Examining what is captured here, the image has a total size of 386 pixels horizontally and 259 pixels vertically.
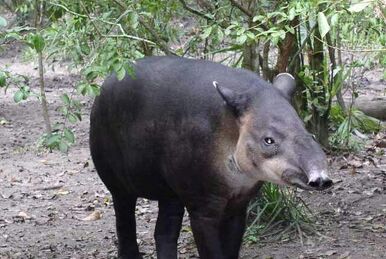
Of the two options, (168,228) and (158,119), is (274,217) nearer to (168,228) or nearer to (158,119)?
(168,228)

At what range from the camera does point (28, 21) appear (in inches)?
645

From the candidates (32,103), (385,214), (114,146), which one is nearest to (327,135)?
(385,214)

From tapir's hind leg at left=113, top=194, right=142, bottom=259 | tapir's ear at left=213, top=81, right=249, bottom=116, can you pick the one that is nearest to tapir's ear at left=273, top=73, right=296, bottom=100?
tapir's ear at left=213, top=81, right=249, bottom=116

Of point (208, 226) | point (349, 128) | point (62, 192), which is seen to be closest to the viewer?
point (208, 226)

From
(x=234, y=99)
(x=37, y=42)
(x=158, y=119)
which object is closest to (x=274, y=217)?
(x=158, y=119)

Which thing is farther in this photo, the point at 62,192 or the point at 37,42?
the point at 62,192

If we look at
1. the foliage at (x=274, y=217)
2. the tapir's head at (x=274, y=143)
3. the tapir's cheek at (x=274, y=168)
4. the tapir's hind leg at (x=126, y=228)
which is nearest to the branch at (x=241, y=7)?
the foliage at (x=274, y=217)

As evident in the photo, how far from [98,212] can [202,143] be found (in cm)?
283

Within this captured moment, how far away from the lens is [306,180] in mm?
4043

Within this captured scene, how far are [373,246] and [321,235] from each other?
39 centimetres

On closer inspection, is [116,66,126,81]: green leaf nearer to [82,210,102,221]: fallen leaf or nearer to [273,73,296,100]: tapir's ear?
[273,73,296,100]: tapir's ear

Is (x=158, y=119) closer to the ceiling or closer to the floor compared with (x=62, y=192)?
closer to the ceiling

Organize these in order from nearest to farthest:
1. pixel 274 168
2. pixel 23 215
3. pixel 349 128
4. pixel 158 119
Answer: pixel 274 168, pixel 158 119, pixel 23 215, pixel 349 128

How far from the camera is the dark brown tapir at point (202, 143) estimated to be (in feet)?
14.1
